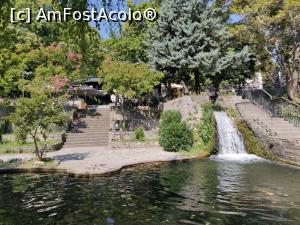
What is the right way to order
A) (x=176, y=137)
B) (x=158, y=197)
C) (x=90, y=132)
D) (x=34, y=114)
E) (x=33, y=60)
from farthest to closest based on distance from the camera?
1. (x=33, y=60)
2. (x=90, y=132)
3. (x=176, y=137)
4. (x=34, y=114)
5. (x=158, y=197)

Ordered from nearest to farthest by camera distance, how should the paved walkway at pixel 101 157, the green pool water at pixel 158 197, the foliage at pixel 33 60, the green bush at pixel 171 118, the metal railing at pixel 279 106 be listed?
1. the green pool water at pixel 158 197
2. the paved walkway at pixel 101 157
3. the metal railing at pixel 279 106
4. the green bush at pixel 171 118
5. the foliage at pixel 33 60

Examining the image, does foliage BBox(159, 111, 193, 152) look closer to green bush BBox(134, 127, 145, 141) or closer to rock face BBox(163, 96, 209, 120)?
rock face BBox(163, 96, 209, 120)

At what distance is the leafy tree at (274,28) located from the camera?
2756 centimetres

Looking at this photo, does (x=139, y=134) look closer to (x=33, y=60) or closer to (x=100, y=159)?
(x=100, y=159)

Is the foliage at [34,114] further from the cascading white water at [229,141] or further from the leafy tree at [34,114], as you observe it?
the cascading white water at [229,141]

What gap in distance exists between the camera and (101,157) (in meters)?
22.7

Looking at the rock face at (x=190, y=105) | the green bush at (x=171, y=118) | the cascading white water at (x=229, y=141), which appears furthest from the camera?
the rock face at (x=190, y=105)

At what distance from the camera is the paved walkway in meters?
19.0

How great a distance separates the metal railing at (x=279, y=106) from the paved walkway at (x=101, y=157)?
7668 millimetres

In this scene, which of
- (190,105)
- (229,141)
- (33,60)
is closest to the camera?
(229,141)

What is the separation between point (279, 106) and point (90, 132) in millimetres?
15389

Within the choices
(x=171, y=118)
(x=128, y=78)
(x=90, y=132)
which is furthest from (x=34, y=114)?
(x=128, y=78)

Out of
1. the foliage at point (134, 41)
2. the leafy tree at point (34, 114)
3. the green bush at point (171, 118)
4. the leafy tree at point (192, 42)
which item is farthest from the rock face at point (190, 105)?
the leafy tree at point (34, 114)

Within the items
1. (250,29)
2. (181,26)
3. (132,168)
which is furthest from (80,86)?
(132,168)
